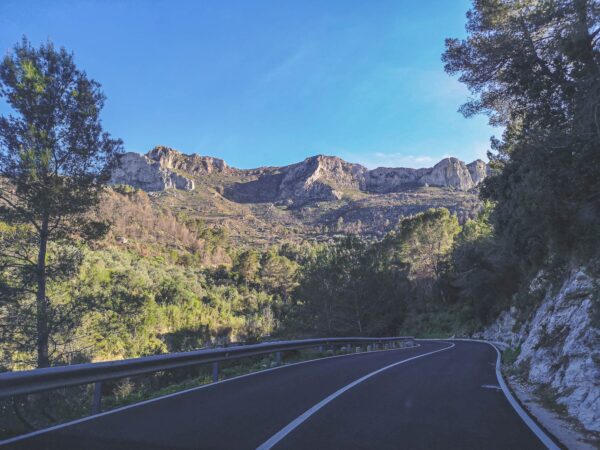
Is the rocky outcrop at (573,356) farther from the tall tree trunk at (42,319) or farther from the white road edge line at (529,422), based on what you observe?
the tall tree trunk at (42,319)

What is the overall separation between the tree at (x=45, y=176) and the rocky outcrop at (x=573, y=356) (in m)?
13.2

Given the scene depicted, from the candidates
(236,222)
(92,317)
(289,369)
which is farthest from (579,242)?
(236,222)

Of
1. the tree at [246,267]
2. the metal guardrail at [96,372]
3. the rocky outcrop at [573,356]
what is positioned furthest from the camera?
the tree at [246,267]

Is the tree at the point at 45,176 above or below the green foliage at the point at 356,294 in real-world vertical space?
above

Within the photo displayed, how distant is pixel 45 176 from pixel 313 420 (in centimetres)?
1252

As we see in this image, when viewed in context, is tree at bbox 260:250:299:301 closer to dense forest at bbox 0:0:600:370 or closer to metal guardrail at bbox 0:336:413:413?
dense forest at bbox 0:0:600:370

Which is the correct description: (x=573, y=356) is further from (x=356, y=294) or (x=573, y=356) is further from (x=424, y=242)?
(x=424, y=242)

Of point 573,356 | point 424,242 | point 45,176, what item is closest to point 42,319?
point 45,176

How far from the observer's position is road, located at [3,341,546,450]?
4.27 m

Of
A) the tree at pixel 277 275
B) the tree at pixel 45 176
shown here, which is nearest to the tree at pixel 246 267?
the tree at pixel 277 275

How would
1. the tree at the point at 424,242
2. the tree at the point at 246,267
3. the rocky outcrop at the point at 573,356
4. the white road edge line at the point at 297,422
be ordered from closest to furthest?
1. the white road edge line at the point at 297,422
2. the rocky outcrop at the point at 573,356
3. the tree at the point at 424,242
4. the tree at the point at 246,267

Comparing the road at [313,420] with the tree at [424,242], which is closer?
the road at [313,420]

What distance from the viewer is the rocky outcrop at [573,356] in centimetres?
591

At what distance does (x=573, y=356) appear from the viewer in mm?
7504
